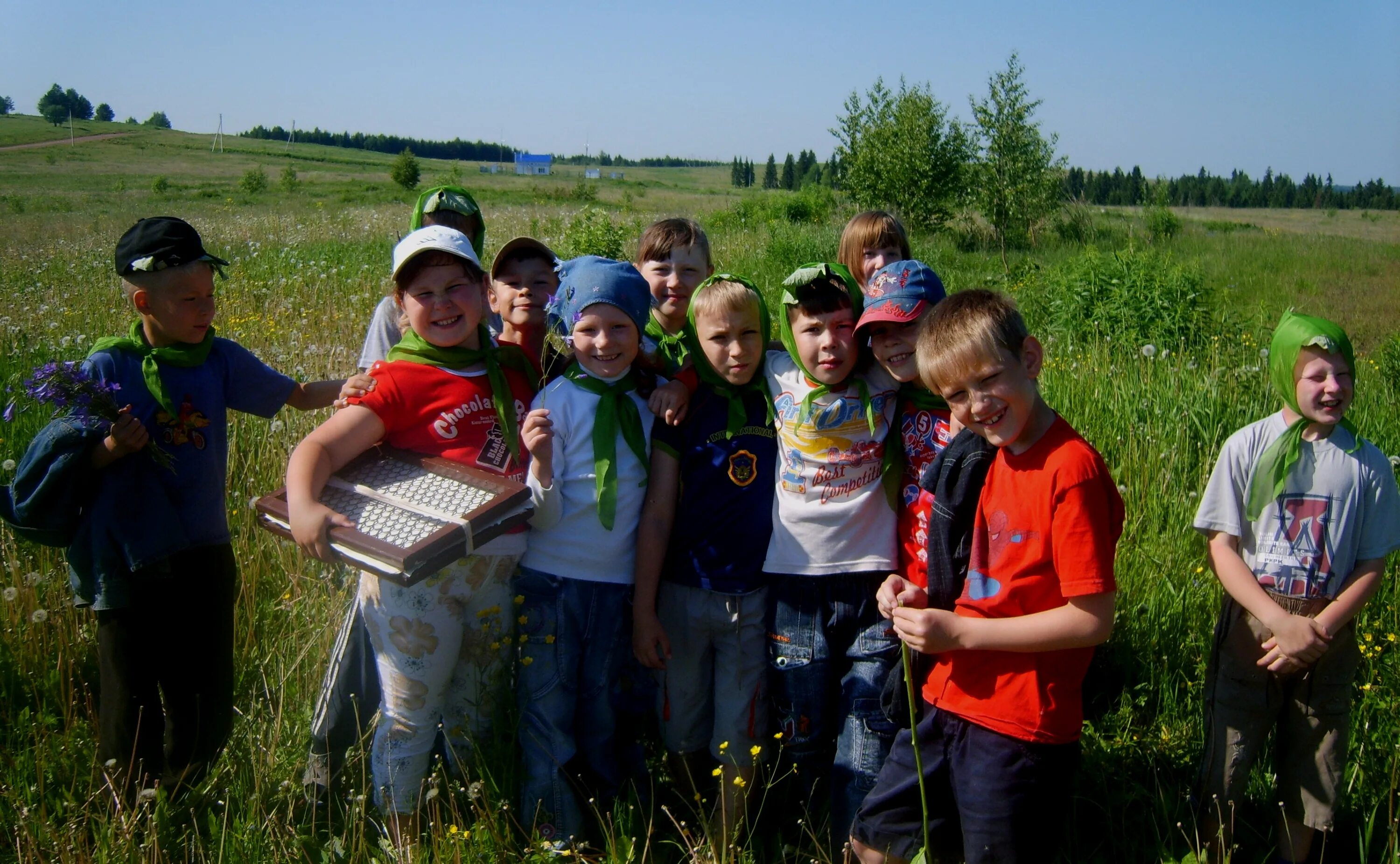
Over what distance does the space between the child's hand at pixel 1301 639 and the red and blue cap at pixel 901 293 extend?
128 cm

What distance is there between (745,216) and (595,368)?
26.9m

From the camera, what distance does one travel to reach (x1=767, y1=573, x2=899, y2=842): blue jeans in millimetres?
2557

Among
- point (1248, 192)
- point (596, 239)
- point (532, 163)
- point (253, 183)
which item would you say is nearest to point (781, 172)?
point (532, 163)

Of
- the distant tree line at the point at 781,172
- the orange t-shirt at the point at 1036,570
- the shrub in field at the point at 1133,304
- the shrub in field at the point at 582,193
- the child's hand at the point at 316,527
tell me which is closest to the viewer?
the orange t-shirt at the point at 1036,570

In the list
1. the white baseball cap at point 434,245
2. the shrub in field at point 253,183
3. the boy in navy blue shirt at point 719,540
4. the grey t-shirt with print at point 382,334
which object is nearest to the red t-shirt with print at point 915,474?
the boy in navy blue shirt at point 719,540

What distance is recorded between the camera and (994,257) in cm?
→ 2220

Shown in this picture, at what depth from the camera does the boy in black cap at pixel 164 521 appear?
262 centimetres

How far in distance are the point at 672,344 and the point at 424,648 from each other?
1301 millimetres

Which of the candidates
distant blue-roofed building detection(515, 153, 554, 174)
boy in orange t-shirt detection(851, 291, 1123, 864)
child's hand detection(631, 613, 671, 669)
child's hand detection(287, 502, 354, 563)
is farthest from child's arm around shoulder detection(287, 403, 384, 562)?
distant blue-roofed building detection(515, 153, 554, 174)

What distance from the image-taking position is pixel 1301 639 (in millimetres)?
2359

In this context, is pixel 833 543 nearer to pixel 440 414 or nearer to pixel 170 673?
pixel 440 414

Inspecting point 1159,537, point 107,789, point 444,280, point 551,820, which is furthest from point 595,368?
point 1159,537

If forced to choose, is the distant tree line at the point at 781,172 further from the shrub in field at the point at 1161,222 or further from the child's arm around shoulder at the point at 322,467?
the child's arm around shoulder at the point at 322,467

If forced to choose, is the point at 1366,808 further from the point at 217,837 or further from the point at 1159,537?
the point at 217,837
